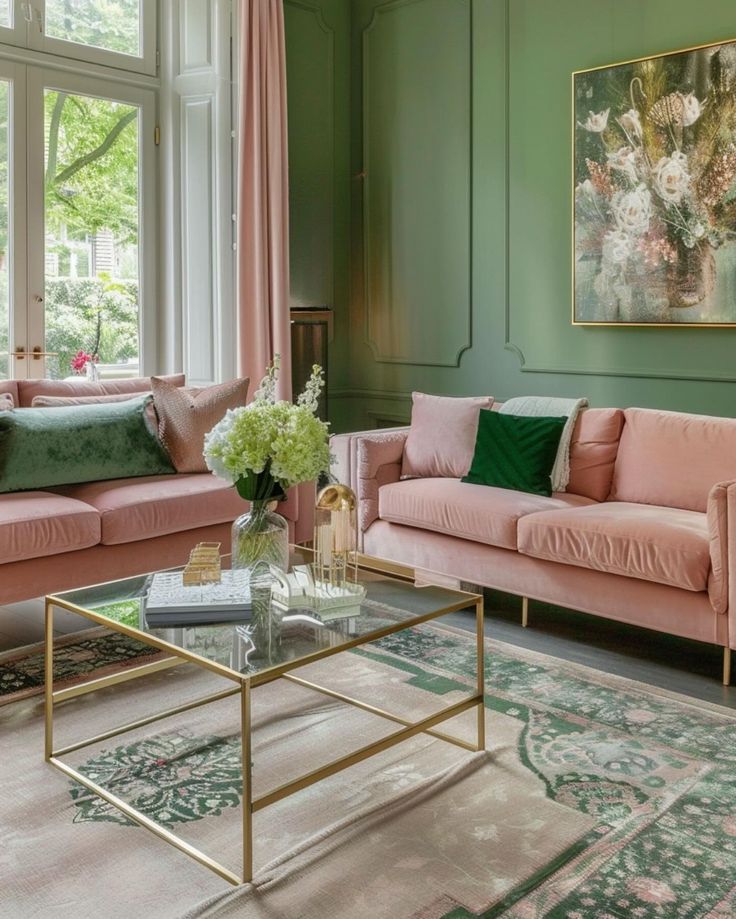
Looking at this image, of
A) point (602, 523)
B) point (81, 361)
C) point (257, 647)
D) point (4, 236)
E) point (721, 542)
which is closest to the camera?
point (257, 647)

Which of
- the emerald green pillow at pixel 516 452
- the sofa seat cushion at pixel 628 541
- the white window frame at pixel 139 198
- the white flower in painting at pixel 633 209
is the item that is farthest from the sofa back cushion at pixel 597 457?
the white window frame at pixel 139 198

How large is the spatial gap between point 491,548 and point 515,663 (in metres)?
0.62

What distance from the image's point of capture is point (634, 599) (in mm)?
3326

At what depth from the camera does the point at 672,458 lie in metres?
3.74

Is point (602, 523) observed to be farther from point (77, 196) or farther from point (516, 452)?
point (77, 196)

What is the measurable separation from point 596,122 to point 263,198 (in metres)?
1.77

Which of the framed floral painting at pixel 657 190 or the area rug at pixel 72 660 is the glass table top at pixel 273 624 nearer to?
the area rug at pixel 72 660

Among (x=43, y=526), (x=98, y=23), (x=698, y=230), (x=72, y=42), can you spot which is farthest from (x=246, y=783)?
(x=98, y=23)

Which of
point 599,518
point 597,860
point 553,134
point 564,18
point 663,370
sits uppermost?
point 564,18

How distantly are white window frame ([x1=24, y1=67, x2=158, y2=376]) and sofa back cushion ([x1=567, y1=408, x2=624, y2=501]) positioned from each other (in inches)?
101

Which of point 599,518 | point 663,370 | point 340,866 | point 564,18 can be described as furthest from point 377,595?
point 564,18

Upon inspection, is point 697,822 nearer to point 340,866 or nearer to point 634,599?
point 340,866

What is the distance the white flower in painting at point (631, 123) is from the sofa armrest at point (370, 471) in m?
1.83

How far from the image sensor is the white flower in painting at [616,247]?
4.64 m
